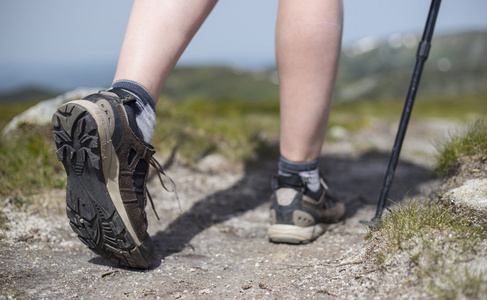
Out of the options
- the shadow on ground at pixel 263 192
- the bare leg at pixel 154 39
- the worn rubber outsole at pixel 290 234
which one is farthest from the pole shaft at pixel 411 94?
the bare leg at pixel 154 39

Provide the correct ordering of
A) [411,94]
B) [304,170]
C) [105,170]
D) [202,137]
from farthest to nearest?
[202,137] < [304,170] < [411,94] < [105,170]

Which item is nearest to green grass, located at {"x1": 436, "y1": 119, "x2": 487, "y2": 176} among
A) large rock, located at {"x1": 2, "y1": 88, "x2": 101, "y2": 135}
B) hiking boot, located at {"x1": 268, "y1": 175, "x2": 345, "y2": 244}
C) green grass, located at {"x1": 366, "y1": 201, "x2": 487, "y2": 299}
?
green grass, located at {"x1": 366, "y1": 201, "x2": 487, "y2": 299}

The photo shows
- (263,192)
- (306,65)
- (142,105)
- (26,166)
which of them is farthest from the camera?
(263,192)

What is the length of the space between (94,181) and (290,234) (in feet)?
3.91

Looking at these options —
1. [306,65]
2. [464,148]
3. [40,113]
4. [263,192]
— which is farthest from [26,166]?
[464,148]

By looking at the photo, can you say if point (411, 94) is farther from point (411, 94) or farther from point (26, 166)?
point (26, 166)

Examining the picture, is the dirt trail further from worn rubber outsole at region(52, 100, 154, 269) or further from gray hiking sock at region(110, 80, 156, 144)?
gray hiking sock at region(110, 80, 156, 144)

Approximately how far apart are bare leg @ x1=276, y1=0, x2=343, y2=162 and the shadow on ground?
0.66 m

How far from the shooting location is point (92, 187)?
1794 mm

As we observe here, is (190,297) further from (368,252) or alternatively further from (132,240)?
(368,252)

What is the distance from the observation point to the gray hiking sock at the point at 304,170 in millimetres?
2357

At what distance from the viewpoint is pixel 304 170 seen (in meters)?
2.37

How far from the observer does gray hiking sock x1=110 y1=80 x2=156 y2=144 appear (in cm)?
188

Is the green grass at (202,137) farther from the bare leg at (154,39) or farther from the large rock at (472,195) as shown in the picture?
the large rock at (472,195)
